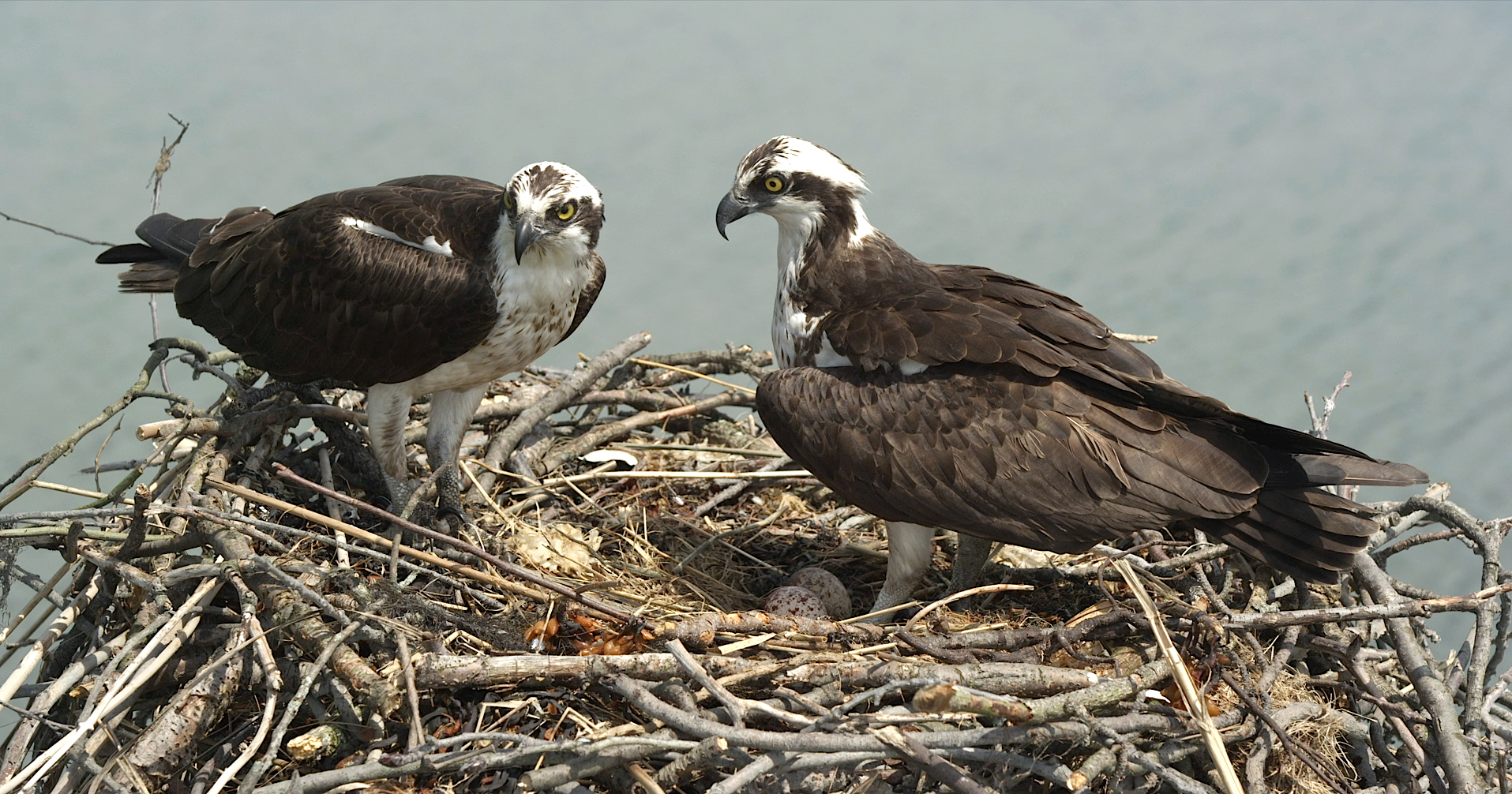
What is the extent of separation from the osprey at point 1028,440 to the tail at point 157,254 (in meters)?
2.85

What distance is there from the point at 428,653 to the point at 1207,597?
8.49 ft

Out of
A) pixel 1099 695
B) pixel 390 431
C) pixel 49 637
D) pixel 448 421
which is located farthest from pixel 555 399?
pixel 1099 695

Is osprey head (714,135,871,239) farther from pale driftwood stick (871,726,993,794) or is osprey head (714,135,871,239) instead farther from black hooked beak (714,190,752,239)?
pale driftwood stick (871,726,993,794)

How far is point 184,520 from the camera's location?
3.99m

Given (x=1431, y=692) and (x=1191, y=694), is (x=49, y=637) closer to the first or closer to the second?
(x=1191, y=694)

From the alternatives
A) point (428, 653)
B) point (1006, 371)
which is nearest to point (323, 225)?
point (428, 653)

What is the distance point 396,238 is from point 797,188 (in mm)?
1580

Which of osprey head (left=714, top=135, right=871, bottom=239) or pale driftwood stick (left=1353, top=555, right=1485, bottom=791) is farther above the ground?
osprey head (left=714, top=135, right=871, bottom=239)

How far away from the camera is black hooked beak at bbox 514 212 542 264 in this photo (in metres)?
4.07

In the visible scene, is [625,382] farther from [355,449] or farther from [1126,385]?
[1126,385]

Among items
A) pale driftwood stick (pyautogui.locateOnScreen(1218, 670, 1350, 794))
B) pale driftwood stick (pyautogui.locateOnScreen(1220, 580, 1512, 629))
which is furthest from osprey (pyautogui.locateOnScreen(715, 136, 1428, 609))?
pale driftwood stick (pyautogui.locateOnScreen(1218, 670, 1350, 794))

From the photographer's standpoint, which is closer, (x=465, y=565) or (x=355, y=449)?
(x=465, y=565)

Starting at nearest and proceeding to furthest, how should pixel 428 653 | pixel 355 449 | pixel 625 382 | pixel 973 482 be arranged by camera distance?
1. pixel 428 653
2. pixel 973 482
3. pixel 355 449
4. pixel 625 382

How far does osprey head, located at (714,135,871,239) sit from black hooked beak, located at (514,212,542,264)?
76cm
